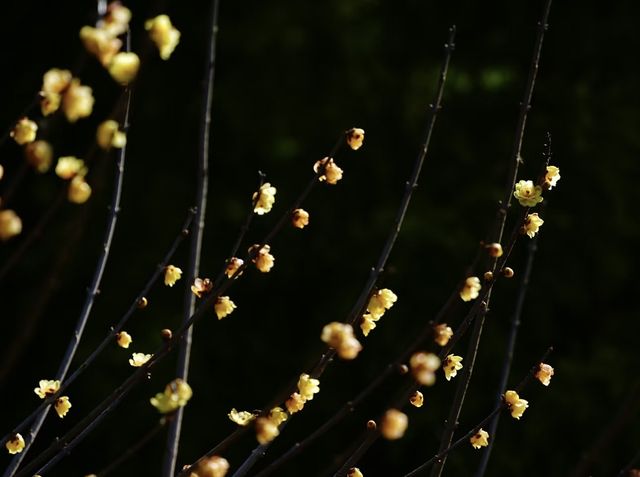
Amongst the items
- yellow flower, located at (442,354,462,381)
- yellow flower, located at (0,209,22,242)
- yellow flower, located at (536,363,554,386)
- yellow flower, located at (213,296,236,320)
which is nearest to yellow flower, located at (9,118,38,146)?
yellow flower, located at (0,209,22,242)

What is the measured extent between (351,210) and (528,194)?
2.89 m

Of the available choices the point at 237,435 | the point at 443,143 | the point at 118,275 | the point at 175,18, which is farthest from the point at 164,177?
the point at 237,435

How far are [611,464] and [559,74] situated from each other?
5.75ft

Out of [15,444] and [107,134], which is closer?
[107,134]

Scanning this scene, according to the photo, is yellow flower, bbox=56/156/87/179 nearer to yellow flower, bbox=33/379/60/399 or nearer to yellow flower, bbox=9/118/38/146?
yellow flower, bbox=9/118/38/146

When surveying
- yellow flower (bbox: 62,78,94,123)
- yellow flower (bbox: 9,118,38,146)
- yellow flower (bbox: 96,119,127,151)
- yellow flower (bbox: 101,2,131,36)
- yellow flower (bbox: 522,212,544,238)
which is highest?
yellow flower (bbox: 101,2,131,36)

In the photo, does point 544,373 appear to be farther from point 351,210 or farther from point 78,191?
point 351,210

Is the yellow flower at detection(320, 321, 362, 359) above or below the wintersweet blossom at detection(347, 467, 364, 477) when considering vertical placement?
above

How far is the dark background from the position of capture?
365 cm

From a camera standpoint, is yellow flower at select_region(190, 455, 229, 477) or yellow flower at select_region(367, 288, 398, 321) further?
yellow flower at select_region(367, 288, 398, 321)

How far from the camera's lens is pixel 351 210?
407 centimetres

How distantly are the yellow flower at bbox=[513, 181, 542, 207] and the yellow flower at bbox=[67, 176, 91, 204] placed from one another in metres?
0.60

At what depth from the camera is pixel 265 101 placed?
4250 millimetres

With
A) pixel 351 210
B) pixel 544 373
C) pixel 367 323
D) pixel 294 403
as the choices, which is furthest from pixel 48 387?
pixel 351 210
